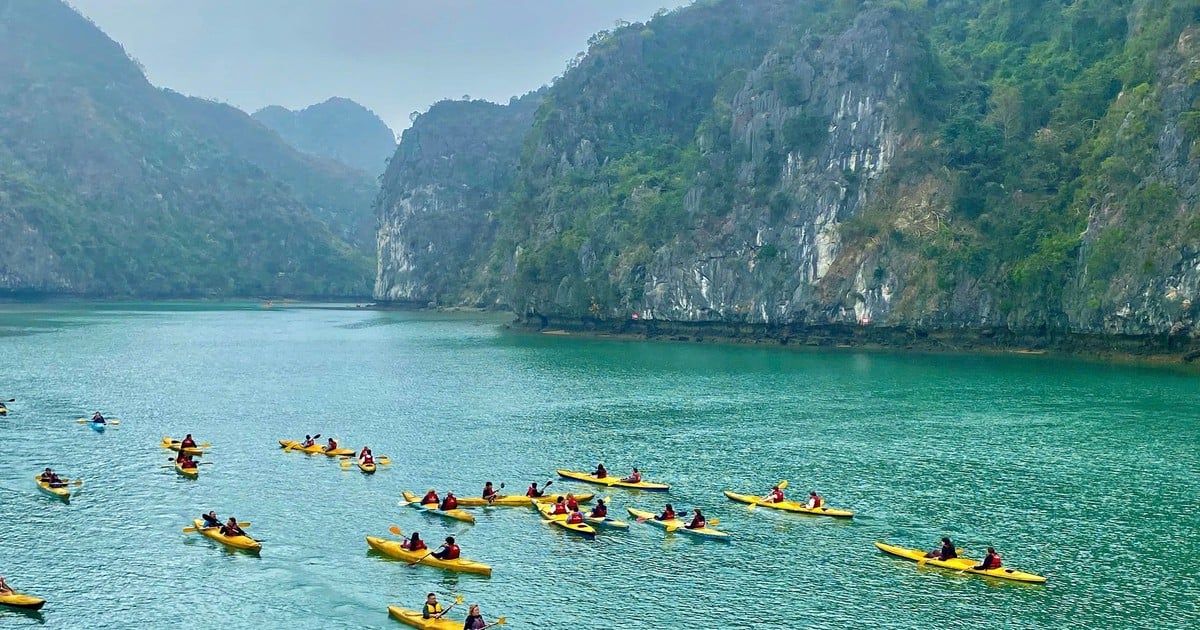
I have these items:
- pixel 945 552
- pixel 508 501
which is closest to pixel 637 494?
pixel 508 501

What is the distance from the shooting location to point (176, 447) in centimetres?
6369

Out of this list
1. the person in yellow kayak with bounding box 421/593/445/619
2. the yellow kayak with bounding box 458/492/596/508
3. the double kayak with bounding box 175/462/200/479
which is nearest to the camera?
the person in yellow kayak with bounding box 421/593/445/619

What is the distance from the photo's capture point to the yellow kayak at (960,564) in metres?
39.4

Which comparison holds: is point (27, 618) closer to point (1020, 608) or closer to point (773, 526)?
point (773, 526)

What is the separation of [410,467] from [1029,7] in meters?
128

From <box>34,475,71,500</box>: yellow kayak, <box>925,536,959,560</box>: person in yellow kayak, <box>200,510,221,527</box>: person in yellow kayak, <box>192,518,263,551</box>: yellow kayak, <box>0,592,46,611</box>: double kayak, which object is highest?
<box>925,536,959,560</box>: person in yellow kayak

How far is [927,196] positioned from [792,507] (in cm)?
8852

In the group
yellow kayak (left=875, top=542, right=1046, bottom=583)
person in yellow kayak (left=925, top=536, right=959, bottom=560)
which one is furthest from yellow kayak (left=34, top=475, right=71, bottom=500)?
person in yellow kayak (left=925, top=536, right=959, bottom=560)

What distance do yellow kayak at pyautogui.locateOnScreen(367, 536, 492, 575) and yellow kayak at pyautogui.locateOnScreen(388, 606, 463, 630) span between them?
15.7 ft

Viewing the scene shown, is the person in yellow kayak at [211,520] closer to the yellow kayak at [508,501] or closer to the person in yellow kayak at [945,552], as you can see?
the yellow kayak at [508,501]

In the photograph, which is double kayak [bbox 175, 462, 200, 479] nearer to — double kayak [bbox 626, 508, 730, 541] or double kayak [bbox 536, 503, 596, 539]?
double kayak [bbox 536, 503, 596, 539]

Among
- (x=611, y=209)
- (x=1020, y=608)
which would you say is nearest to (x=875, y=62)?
(x=611, y=209)

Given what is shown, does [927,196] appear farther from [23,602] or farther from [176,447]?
[23,602]

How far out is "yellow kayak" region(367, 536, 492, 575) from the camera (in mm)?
→ 41188
